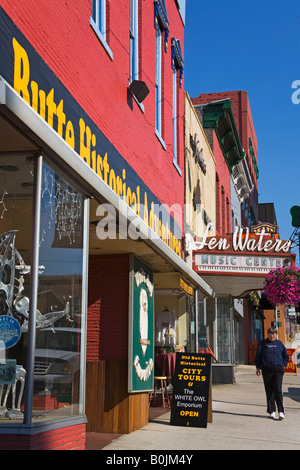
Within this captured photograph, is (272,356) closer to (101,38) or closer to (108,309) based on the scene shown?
(108,309)

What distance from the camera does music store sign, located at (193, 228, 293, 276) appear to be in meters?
18.5

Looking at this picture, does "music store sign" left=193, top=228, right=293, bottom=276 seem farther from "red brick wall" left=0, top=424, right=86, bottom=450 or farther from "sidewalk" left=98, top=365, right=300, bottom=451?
"red brick wall" left=0, top=424, right=86, bottom=450

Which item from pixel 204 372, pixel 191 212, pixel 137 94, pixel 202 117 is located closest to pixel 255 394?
pixel 191 212

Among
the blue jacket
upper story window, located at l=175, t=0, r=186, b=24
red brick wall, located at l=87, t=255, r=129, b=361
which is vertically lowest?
the blue jacket

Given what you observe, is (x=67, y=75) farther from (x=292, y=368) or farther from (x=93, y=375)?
(x=292, y=368)

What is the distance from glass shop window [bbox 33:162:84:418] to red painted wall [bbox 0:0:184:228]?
1.68 m

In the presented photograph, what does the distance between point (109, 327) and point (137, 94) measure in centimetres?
407

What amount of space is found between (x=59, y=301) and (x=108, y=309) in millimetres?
3507

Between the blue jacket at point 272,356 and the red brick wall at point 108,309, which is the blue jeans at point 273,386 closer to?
the blue jacket at point 272,356

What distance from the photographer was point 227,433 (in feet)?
32.6

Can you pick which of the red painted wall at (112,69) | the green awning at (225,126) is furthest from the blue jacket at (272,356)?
the green awning at (225,126)

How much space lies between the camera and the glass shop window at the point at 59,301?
6180mm

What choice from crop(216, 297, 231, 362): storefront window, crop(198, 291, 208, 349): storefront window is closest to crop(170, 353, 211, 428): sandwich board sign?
crop(198, 291, 208, 349): storefront window

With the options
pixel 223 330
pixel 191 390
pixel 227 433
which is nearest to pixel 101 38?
pixel 191 390
